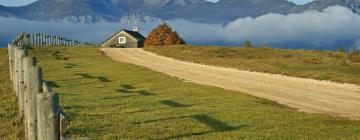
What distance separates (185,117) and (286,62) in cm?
3082

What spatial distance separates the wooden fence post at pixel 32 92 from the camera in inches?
396

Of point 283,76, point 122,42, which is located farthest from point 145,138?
point 122,42

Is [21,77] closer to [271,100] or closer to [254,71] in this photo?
[271,100]

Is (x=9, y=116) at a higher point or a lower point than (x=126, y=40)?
higher

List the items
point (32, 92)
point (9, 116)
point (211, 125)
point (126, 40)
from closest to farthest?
point (32, 92) → point (211, 125) → point (9, 116) → point (126, 40)

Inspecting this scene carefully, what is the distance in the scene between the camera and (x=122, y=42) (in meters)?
112

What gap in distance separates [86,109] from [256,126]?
17.8ft

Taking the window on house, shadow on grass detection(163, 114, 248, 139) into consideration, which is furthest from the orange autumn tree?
shadow on grass detection(163, 114, 248, 139)

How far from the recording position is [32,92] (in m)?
11.0

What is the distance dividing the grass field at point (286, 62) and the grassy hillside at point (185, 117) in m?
10.5

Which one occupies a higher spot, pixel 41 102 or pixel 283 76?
pixel 41 102

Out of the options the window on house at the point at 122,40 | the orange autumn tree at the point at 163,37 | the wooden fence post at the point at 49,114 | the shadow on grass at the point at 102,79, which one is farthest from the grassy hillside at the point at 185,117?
the window on house at the point at 122,40

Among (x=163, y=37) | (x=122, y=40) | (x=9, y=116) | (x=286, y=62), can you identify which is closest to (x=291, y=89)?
(x=9, y=116)

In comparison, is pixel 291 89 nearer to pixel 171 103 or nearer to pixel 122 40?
pixel 171 103
